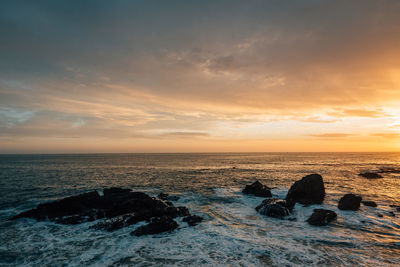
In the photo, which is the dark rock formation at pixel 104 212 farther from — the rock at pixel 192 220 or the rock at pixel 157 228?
the rock at pixel 157 228

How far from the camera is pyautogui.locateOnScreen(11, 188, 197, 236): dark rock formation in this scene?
1966 centimetres

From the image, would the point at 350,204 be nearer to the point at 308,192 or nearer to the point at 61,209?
the point at 308,192

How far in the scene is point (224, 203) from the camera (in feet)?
88.7

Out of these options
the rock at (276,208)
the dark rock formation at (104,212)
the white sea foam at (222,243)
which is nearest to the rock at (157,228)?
the white sea foam at (222,243)

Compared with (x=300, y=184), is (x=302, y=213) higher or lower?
lower

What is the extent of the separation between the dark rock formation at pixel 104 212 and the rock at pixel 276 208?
8333 mm

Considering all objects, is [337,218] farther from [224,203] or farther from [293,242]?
[224,203]

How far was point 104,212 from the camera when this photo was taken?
21812 millimetres

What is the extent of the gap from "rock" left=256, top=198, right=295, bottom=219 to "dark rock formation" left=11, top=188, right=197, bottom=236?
8.33 metres

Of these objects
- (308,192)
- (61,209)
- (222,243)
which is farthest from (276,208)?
(61,209)

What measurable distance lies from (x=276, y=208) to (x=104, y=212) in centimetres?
1840

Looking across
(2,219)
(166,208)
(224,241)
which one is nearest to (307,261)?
(224,241)

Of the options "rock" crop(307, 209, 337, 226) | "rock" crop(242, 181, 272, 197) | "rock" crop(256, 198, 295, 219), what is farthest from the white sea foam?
"rock" crop(242, 181, 272, 197)

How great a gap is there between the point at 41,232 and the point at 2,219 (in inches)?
282
